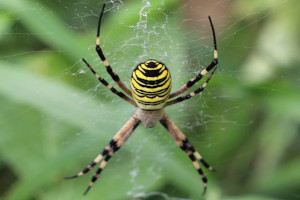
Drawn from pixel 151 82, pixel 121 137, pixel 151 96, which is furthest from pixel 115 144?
pixel 151 82

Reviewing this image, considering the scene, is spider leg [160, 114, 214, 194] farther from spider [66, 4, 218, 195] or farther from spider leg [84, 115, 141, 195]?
spider leg [84, 115, 141, 195]

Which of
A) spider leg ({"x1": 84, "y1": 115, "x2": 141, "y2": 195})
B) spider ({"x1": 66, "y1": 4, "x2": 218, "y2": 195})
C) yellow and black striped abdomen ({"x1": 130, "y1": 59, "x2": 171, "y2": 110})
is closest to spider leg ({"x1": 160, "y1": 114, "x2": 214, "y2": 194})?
spider ({"x1": 66, "y1": 4, "x2": 218, "y2": 195})

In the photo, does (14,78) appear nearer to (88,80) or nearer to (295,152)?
(88,80)

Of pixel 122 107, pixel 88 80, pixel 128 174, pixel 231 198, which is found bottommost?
pixel 231 198

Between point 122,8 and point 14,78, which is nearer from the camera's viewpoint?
point 122,8

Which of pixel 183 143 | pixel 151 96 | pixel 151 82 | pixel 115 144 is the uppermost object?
pixel 151 82

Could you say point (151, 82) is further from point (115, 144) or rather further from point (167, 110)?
point (167, 110)

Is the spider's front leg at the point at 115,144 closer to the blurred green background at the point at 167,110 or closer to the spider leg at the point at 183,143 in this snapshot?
the blurred green background at the point at 167,110

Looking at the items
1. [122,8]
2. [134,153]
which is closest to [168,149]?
[134,153]
